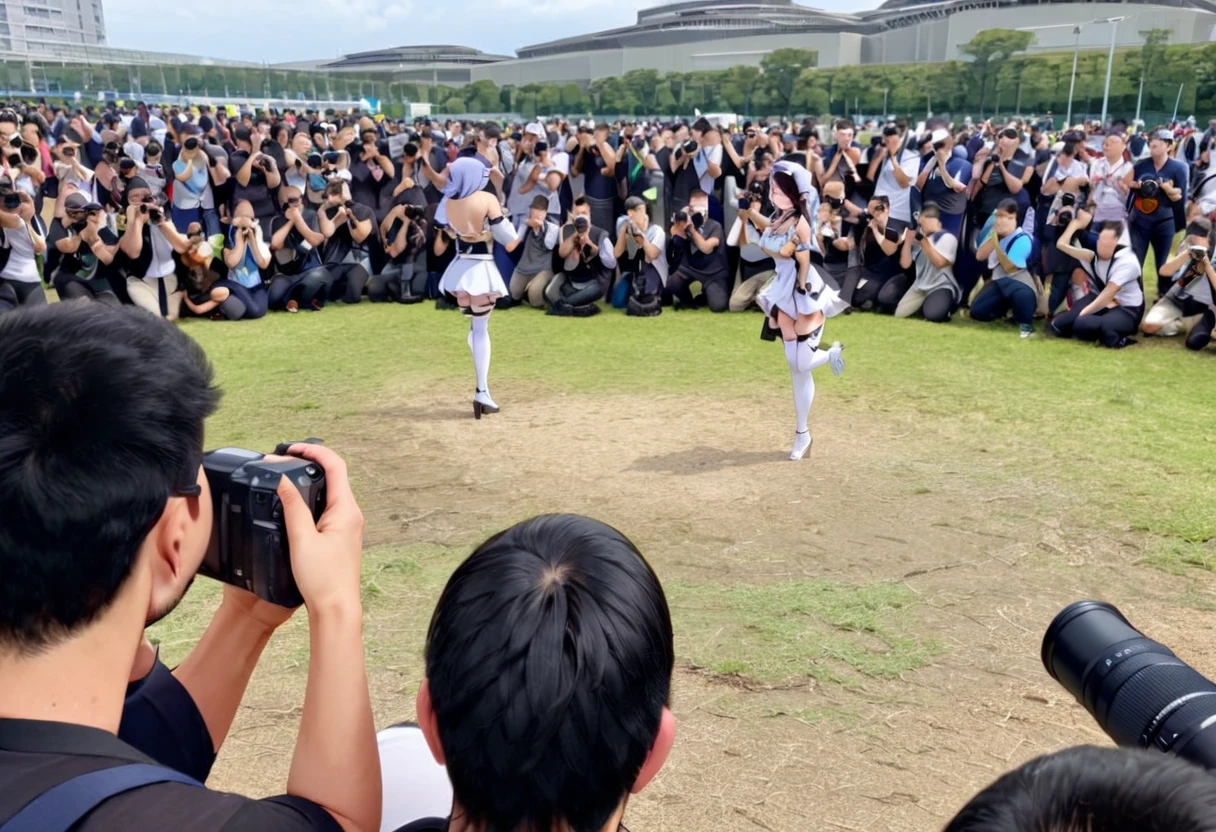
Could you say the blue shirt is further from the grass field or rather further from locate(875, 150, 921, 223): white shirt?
the grass field

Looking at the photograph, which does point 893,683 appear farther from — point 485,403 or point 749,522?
point 485,403

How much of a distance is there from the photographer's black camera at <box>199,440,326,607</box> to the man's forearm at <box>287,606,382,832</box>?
4.1 inches

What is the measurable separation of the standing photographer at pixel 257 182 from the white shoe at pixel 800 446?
7436mm

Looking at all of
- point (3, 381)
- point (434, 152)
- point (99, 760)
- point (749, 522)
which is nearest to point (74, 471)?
point (3, 381)

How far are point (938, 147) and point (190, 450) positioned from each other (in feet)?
35.5

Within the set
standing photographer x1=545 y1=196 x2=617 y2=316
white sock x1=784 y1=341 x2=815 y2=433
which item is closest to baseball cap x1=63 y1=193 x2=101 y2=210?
standing photographer x1=545 y1=196 x2=617 y2=316

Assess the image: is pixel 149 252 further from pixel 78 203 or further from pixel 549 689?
pixel 549 689

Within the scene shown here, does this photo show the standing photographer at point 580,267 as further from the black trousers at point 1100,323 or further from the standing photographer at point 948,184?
the black trousers at point 1100,323

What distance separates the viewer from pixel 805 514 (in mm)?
5180

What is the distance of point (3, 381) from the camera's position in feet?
3.52

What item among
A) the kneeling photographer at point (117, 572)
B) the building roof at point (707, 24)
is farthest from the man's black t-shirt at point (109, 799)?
the building roof at point (707, 24)

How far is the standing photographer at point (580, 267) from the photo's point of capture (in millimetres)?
10445

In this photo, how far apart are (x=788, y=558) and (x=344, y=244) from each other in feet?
27.0

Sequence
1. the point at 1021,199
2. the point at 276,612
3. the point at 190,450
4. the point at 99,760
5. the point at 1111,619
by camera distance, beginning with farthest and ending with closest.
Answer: the point at 1021,199
the point at 1111,619
the point at 276,612
the point at 190,450
the point at 99,760
